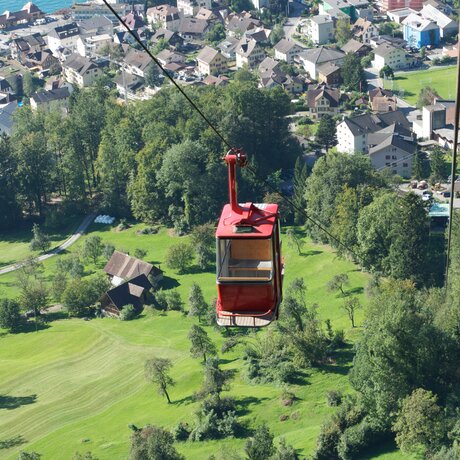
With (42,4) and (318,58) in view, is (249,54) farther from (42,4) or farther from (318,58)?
(42,4)

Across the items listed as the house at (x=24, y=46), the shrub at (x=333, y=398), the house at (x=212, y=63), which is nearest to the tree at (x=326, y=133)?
the house at (x=212, y=63)

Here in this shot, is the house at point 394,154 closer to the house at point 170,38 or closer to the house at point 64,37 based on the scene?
the house at point 170,38

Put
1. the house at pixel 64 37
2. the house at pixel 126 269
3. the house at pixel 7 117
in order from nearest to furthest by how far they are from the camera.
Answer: the house at pixel 126 269 → the house at pixel 7 117 → the house at pixel 64 37

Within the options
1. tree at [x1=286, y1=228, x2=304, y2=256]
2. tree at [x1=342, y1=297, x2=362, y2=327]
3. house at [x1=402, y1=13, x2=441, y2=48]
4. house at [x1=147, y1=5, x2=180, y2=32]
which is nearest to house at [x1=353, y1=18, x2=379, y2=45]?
house at [x1=402, y1=13, x2=441, y2=48]

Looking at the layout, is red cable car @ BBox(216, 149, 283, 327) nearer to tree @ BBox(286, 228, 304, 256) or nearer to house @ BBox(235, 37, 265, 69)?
tree @ BBox(286, 228, 304, 256)

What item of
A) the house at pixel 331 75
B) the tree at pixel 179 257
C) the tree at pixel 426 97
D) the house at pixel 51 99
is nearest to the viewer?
the tree at pixel 179 257

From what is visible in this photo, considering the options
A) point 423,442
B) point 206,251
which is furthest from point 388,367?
point 206,251
